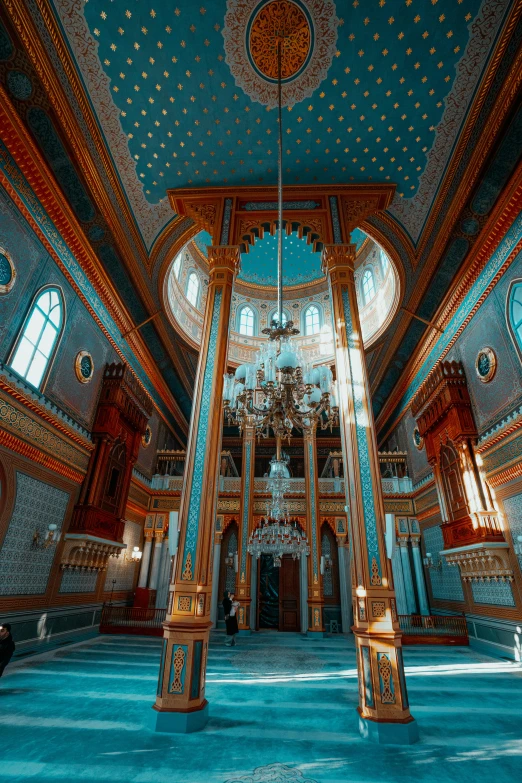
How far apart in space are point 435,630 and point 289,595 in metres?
5.32

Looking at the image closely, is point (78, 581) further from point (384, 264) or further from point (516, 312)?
point (384, 264)

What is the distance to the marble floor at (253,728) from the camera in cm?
309

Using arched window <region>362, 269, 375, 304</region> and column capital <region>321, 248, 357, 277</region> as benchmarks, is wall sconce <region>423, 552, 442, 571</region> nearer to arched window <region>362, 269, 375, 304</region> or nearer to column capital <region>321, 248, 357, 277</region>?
arched window <region>362, 269, 375, 304</region>

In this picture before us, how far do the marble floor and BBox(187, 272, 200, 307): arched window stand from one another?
10.9 meters

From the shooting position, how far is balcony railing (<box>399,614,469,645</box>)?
30.9ft

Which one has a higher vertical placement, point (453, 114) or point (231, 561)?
point (453, 114)

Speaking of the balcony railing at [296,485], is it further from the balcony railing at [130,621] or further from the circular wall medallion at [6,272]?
the circular wall medallion at [6,272]

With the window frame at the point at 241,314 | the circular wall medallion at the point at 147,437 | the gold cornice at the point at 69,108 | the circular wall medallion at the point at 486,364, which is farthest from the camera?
the window frame at the point at 241,314

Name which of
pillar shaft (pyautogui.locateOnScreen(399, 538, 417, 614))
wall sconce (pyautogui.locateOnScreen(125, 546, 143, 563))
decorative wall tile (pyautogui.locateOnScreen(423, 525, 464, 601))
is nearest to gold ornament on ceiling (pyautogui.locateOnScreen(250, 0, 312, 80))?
decorative wall tile (pyautogui.locateOnScreen(423, 525, 464, 601))

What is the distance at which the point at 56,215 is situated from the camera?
7.22 m

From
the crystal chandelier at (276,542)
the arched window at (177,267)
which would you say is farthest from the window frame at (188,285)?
the crystal chandelier at (276,542)

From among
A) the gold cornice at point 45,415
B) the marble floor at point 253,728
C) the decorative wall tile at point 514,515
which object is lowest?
the marble floor at point 253,728

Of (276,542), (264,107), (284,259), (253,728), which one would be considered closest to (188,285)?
(284,259)

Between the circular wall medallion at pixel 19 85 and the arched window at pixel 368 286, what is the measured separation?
10815 millimetres
